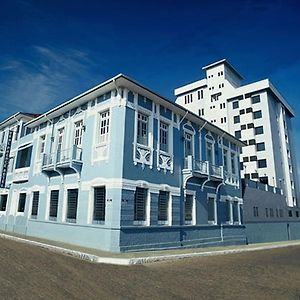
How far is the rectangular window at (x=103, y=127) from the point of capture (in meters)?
13.3

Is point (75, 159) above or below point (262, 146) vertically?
below

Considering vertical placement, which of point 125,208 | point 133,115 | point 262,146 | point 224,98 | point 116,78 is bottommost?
point 125,208

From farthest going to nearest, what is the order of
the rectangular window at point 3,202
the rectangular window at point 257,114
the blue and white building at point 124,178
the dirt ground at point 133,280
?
the rectangular window at point 257,114 → the rectangular window at point 3,202 → the blue and white building at point 124,178 → the dirt ground at point 133,280

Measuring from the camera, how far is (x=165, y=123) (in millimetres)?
14992

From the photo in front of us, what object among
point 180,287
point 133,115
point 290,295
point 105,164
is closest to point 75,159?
point 105,164

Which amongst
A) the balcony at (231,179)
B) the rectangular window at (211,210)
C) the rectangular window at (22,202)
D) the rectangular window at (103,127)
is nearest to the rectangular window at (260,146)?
the balcony at (231,179)

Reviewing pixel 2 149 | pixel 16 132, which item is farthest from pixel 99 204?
pixel 2 149

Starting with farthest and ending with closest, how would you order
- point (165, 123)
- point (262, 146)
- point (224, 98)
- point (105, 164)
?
point (224, 98)
point (262, 146)
point (165, 123)
point (105, 164)

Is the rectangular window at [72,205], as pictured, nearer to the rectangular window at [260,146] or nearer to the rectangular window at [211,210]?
the rectangular window at [211,210]

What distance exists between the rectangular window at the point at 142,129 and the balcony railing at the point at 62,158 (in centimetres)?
338

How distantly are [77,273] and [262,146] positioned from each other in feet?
125

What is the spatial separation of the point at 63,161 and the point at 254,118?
3511 cm

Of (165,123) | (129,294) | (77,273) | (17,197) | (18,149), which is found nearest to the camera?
(129,294)

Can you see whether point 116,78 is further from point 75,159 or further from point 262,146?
point 262,146
